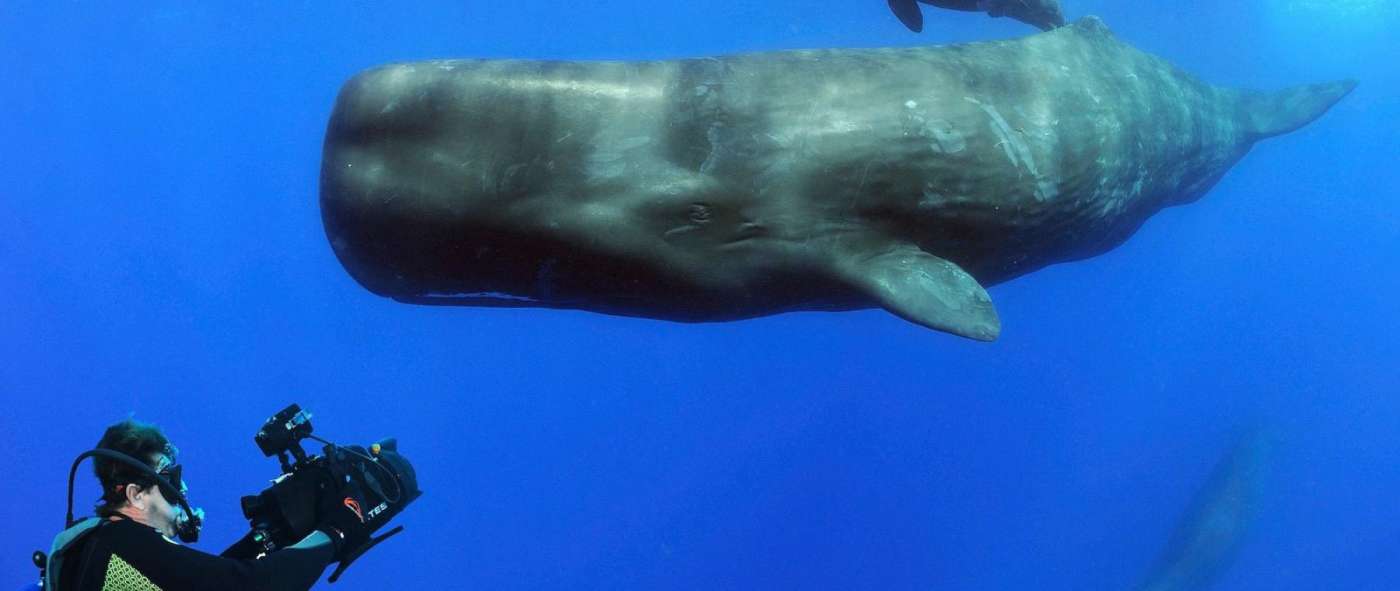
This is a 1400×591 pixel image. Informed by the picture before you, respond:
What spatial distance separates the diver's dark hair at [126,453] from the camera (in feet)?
12.1

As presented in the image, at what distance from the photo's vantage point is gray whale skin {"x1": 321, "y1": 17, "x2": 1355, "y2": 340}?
397 cm

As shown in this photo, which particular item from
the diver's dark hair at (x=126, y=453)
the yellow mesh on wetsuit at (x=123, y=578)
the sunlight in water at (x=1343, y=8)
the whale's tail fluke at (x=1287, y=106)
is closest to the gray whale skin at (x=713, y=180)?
the diver's dark hair at (x=126, y=453)

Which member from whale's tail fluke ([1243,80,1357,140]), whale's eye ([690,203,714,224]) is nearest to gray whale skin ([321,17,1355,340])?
whale's eye ([690,203,714,224])

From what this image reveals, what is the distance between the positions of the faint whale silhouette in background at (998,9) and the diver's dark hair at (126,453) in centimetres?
569

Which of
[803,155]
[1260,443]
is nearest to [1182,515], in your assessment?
[1260,443]

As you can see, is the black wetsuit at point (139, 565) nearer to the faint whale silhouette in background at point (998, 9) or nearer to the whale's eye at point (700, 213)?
the whale's eye at point (700, 213)

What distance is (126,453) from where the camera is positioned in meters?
3.85

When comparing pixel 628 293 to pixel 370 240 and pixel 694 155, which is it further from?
pixel 370 240

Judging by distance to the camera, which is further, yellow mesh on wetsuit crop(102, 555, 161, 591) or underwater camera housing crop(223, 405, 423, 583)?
underwater camera housing crop(223, 405, 423, 583)

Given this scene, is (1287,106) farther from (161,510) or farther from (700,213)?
(161,510)

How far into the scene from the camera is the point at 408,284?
4.25 meters

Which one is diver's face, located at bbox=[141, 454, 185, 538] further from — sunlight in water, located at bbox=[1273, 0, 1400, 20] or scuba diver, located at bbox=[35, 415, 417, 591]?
sunlight in water, located at bbox=[1273, 0, 1400, 20]

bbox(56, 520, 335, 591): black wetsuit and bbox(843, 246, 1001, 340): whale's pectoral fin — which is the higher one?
bbox(56, 520, 335, 591): black wetsuit

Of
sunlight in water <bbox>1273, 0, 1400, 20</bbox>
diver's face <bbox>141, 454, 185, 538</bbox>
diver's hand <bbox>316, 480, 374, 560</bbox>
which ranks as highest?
diver's face <bbox>141, 454, 185, 538</bbox>
